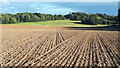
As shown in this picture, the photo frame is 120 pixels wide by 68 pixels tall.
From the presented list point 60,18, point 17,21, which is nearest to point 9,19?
point 17,21

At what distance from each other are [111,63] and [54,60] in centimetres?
299

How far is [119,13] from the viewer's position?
56.6 m

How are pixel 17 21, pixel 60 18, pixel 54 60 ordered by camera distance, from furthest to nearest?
→ pixel 60 18
pixel 17 21
pixel 54 60

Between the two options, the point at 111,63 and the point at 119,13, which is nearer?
the point at 111,63

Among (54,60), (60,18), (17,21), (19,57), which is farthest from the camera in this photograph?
(60,18)

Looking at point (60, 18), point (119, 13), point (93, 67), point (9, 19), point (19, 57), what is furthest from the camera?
point (60, 18)

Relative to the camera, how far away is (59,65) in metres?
8.48

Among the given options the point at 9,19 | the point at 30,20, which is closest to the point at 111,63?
the point at 9,19

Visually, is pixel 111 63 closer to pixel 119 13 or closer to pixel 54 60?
pixel 54 60

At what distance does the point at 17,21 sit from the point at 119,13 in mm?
46911

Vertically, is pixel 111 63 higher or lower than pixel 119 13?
lower

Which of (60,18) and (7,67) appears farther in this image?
(60,18)

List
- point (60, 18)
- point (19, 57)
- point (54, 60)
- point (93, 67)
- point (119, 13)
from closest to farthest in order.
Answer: point (93, 67) < point (54, 60) < point (19, 57) < point (119, 13) < point (60, 18)

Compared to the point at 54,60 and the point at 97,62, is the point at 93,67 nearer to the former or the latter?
the point at 97,62
